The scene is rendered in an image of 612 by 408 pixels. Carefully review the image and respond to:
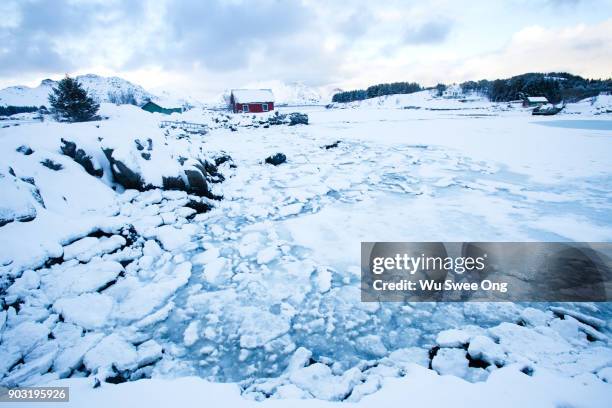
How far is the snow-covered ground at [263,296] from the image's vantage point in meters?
2.57

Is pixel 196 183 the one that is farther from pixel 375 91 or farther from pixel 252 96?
pixel 375 91

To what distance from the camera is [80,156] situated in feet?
23.3

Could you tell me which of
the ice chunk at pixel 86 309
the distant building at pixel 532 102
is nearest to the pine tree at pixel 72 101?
the ice chunk at pixel 86 309

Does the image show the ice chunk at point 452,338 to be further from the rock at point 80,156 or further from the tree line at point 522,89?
the tree line at point 522,89

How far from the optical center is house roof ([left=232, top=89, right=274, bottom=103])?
46531mm

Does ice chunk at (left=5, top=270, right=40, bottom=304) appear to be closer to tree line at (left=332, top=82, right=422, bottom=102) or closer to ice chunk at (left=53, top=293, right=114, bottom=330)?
ice chunk at (left=53, top=293, right=114, bottom=330)

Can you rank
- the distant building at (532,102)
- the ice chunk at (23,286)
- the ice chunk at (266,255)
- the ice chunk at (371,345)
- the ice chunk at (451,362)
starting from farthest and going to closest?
the distant building at (532,102)
the ice chunk at (266,255)
the ice chunk at (23,286)
the ice chunk at (371,345)
the ice chunk at (451,362)

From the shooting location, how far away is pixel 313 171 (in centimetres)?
1009

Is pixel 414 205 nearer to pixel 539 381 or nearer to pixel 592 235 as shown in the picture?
pixel 592 235

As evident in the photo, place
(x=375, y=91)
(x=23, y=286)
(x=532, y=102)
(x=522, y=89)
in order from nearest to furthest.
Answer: (x=23, y=286) < (x=532, y=102) < (x=522, y=89) < (x=375, y=91)

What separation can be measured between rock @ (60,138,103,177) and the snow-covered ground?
5.8 inches

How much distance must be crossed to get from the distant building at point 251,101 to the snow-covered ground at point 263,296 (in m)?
40.8

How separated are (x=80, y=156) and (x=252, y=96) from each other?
1710 inches

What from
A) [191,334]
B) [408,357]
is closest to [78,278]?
[191,334]
